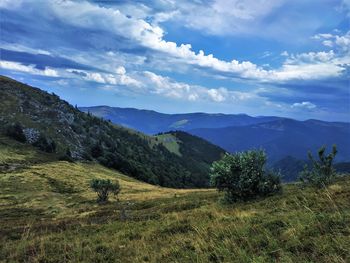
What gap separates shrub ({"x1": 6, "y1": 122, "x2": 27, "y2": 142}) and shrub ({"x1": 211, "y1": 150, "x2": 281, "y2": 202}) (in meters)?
133

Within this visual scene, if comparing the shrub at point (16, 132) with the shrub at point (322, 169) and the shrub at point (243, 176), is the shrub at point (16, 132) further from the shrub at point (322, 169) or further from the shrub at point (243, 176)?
the shrub at point (322, 169)

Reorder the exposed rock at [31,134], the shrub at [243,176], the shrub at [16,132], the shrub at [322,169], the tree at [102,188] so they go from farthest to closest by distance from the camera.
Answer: the exposed rock at [31,134] < the shrub at [16,132] < the tree at [102,188] < the shrub at [243,176] < the shrub at [322,169]

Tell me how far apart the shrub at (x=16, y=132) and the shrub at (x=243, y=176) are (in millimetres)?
133002

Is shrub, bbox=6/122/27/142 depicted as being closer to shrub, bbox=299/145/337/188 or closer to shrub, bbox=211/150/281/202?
shrub, bbox=211/150/281/202

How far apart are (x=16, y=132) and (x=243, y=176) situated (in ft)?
452

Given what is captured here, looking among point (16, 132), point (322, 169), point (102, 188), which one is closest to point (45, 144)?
point (16, 132)

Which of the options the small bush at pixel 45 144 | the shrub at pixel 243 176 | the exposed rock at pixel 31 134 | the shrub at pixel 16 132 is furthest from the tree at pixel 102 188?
the exposed rock at pixel 31 134

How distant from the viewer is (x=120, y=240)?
14703 mm

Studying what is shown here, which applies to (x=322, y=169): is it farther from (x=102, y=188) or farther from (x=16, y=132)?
(x=16, y=132)

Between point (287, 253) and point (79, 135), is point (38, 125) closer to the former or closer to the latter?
point (79, 135)

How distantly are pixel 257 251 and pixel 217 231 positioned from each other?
2.62 metres

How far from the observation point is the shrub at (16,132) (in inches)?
5664

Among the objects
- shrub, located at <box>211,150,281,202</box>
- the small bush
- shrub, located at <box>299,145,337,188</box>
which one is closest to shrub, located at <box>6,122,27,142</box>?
the small bush

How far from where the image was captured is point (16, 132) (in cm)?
14538
